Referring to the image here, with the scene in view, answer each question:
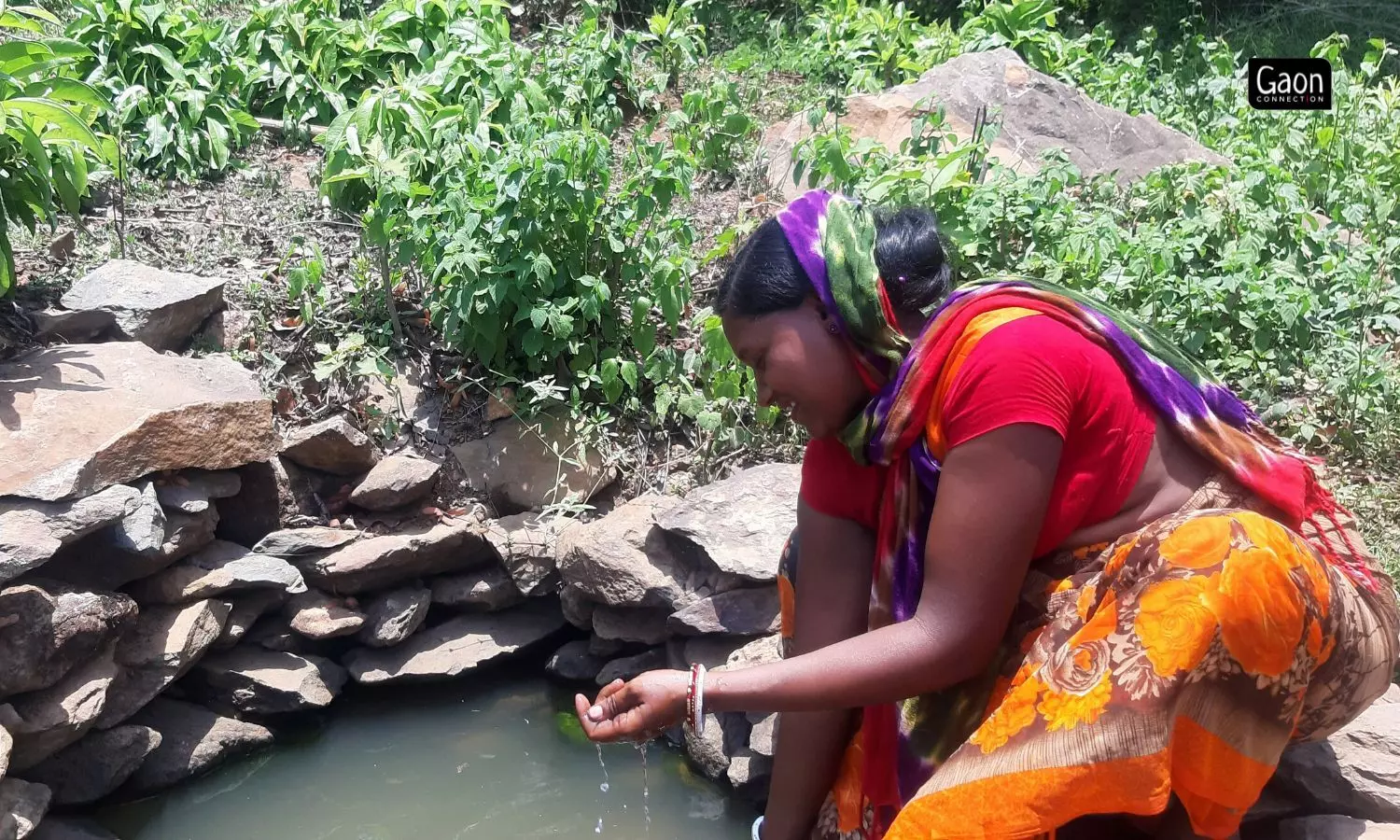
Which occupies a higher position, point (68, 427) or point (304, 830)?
point (68, 427)

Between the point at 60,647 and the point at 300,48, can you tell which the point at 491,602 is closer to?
the point at 60,647

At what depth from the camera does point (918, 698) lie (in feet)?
6.79

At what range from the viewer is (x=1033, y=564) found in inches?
78.9

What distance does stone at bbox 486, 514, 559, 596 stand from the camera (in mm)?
3537

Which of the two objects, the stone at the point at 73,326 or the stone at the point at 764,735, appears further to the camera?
the stone at the point at 73,326

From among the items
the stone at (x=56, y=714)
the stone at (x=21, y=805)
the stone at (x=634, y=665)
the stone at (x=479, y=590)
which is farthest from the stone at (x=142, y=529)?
the stone at (x=634, y=665)

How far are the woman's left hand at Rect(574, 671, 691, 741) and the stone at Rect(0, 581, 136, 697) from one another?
1.56 m

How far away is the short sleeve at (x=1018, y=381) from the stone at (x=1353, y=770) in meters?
1.02

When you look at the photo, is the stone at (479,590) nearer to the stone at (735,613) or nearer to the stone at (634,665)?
the stone at (634,665)

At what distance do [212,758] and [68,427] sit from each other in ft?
3.02

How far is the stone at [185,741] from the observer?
319cm

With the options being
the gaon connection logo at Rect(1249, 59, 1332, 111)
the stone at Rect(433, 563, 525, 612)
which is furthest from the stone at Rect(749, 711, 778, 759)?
the gaon connection logo at Rect(1249, 59, 1332, 111)

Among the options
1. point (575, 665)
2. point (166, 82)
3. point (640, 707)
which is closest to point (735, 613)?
point (575, 665)

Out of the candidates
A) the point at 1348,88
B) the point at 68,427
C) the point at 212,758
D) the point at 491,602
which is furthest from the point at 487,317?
the point at 1348,88
